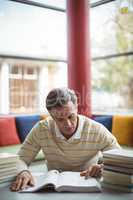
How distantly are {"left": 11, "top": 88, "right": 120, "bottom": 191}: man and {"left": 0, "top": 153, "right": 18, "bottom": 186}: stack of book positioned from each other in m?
0.32

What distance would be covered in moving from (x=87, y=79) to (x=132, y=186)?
157 inches

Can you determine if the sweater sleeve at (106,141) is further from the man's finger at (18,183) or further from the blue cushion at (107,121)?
the blue cushion at (107,121)

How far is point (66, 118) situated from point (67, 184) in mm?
482

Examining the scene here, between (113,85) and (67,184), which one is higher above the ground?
(113,85)

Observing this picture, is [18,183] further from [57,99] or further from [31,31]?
[31,31]

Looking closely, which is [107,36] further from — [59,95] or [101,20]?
[59,95]

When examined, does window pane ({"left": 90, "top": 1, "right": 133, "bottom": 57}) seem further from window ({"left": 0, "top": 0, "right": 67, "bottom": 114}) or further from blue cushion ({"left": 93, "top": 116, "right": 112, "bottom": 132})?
blue cushion ({"left": 93, "top": 116, "right": 112, "bottom": 132})

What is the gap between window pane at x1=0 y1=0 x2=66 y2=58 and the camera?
5027 millimetres

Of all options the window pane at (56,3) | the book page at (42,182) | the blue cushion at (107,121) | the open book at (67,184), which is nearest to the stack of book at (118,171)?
the open book at (67,184)

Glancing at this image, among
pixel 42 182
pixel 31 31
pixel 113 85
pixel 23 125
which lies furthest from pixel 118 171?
pixel 31 31

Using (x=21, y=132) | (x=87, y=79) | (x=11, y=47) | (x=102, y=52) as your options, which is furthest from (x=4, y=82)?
(x=102, y=52)

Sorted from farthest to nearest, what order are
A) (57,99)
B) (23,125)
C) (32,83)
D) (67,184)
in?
(32,83), (23,125), (57,99), (67,184)

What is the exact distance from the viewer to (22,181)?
134 cm

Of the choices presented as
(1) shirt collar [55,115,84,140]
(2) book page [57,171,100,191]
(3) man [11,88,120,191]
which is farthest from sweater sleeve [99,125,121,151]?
(2) book page [57,171,100,191]
